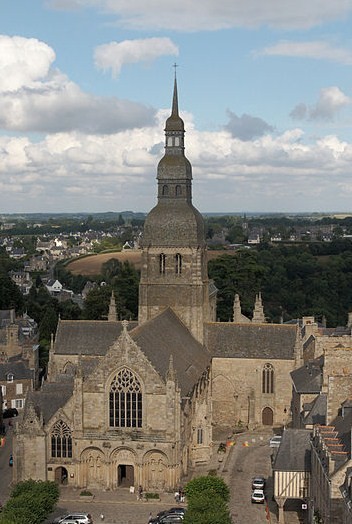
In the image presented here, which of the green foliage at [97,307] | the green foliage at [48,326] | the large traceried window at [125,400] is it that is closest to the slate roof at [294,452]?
the large traceried window at [125,400]

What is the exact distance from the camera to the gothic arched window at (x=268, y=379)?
63000 millimetres

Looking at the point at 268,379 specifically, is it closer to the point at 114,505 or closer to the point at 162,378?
the point at 162,378

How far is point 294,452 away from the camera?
41188 millimetres

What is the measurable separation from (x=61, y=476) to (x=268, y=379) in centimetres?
2114

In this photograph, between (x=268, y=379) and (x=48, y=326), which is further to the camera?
(x=48, y=326)

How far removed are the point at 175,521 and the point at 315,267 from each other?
9758cm

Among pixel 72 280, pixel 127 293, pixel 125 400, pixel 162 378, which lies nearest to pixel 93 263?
pixel 72 280

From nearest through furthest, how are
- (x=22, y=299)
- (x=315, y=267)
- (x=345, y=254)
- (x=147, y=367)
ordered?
1. (x=147, y=367)
2. (x=22, y=299)
3. (x=315, y=267)
4. (x=345, y=254)

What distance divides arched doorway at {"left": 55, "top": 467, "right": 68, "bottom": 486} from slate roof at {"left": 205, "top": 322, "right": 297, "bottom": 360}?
18.5 meters

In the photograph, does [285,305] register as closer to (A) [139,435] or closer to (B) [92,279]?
(B) [92,279]

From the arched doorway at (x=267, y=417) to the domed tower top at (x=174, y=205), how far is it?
1475 cm

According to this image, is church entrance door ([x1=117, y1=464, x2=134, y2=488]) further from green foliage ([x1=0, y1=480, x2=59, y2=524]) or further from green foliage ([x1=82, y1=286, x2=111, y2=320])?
green foliage ([x1=82, y1=286, x2=111, y2=320])

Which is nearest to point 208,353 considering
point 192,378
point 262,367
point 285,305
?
point 262,367

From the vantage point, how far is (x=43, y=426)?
48.2 m
